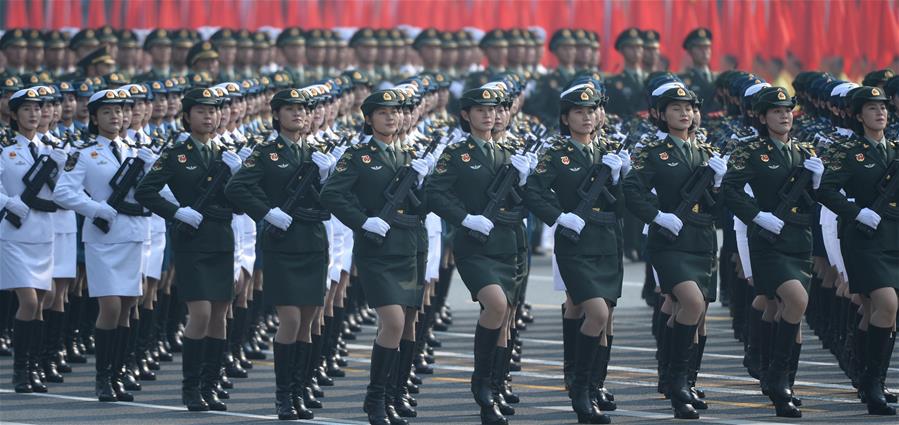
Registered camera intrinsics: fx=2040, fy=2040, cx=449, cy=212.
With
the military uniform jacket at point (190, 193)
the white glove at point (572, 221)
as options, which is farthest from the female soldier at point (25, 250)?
the white glove at point (572, 221)

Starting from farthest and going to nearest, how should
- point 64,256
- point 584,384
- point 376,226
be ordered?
point 64,256, point 584,384, point 376,226

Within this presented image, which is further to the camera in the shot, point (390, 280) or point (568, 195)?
point (568, 195)

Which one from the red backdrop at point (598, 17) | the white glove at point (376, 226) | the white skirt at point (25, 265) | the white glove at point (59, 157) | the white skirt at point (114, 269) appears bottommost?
the red backdrop at point (598, 17)

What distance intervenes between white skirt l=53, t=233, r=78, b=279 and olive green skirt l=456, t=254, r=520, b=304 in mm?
3489

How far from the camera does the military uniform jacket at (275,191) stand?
12.9 m

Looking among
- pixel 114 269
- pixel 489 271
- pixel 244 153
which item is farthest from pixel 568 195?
pixel 114 269

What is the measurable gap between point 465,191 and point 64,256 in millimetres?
3530

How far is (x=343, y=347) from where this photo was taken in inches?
639

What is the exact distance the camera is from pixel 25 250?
14414 mm

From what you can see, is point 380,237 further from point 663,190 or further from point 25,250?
point 25,250

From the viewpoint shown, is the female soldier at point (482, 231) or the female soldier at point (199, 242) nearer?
the female soldier at point (482, 231)

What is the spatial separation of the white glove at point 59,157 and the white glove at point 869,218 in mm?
5526

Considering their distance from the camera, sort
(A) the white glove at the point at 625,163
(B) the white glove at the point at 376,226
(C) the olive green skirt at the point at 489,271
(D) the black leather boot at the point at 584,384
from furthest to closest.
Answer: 1. (A) the white glove at the point at 625,163
2. (D) the black leather boot at the point at 584,384
3. (C) the olive green skirt at the point at 489,271
4. (B) the white glove at the point at 376,226

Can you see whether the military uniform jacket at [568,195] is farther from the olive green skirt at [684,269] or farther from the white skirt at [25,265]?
the white skirt at [25,265]
